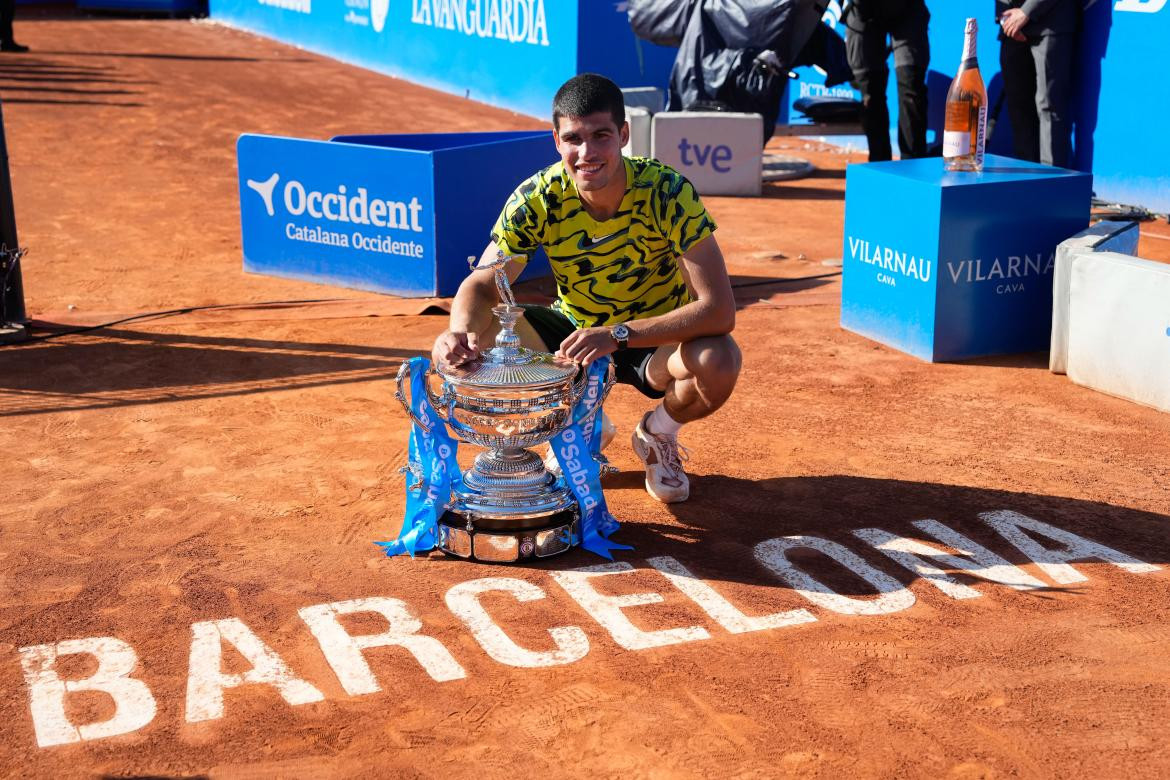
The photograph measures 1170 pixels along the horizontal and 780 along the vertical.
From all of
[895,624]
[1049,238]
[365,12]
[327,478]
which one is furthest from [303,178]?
[365,12]

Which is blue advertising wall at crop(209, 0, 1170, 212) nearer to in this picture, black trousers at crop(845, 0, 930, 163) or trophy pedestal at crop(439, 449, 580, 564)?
black trousers at crop(845, 0, 930, 163)

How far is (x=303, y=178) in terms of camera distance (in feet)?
27.1

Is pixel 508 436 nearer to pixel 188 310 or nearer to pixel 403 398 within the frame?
pixel 403 398

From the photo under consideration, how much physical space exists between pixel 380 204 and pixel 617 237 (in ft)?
12.1

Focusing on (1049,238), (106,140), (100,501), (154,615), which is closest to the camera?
(154,615)

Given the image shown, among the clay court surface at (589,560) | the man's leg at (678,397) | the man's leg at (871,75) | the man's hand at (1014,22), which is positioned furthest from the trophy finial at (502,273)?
the man's leg at (871,75)

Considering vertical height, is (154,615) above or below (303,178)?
below

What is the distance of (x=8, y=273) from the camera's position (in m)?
7.00

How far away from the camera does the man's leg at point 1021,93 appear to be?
33.6 ft

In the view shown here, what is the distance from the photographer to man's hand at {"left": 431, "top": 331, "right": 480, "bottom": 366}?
426 centimetres

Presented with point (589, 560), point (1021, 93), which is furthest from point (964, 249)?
point (1021, 93)

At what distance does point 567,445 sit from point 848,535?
3.18ft

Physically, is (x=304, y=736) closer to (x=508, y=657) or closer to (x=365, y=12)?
(x=508, y=657)

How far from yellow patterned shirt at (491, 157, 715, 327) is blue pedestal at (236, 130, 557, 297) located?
3.16 metres
